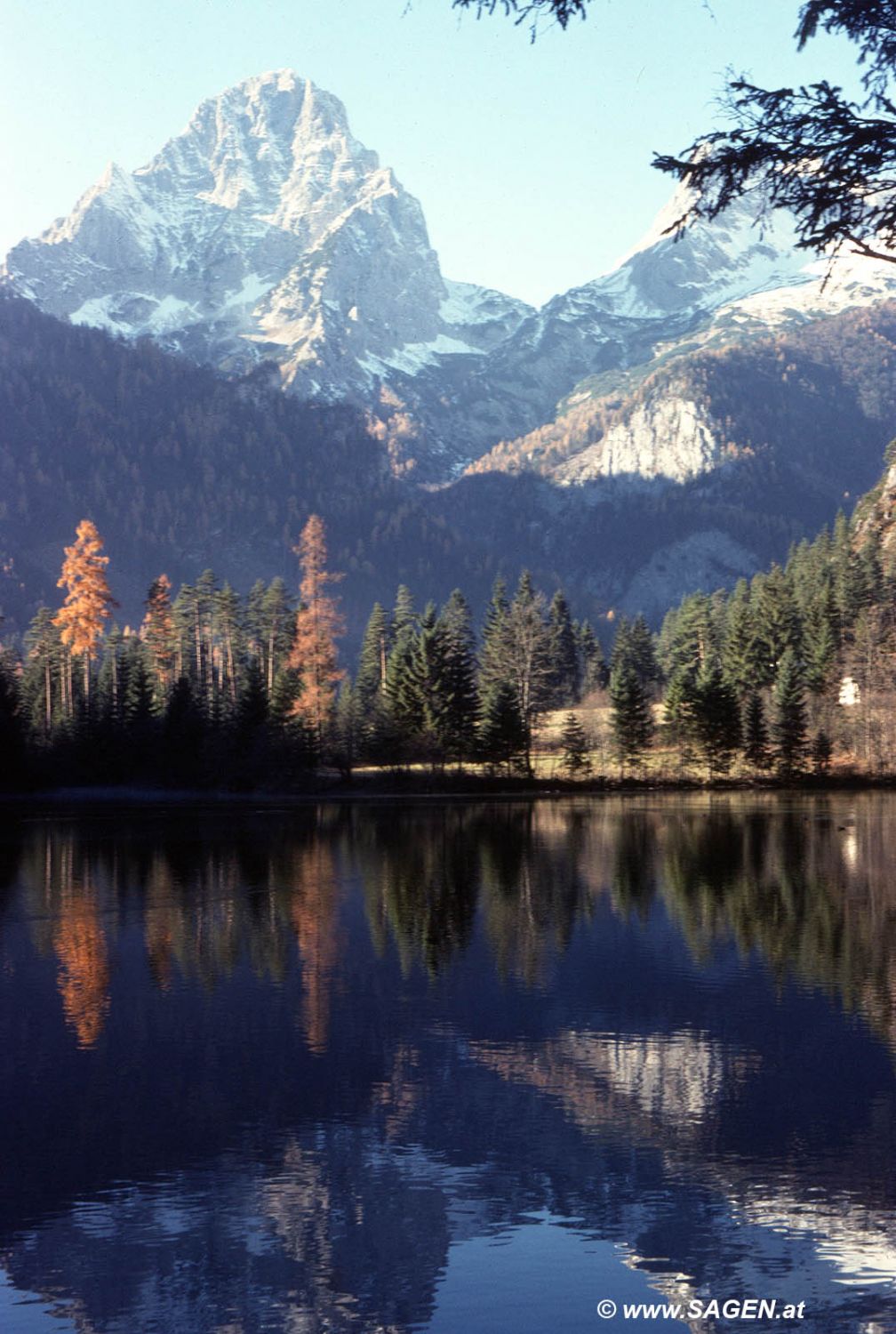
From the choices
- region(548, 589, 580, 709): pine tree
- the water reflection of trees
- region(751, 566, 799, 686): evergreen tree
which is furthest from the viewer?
region(548, 589, 580, 709): pine tree

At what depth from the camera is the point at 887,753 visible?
10712cm

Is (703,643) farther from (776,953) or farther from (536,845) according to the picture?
(776,953)

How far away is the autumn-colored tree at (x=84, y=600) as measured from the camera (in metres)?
132

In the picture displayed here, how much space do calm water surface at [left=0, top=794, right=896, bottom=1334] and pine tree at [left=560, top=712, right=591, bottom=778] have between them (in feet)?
234

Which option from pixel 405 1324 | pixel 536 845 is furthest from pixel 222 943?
pixel 536 845

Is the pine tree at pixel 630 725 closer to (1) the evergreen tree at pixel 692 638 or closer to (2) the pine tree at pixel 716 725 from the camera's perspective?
(2) the pine tree at pixel 716 725

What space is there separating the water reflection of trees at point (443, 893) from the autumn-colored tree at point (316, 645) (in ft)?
110

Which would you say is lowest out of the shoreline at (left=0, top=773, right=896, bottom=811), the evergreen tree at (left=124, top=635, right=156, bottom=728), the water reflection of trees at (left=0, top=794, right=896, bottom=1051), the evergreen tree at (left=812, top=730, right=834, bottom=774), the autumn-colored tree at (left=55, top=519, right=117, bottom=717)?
the water reflection of trees at (left=0, top=794, right=896, bottom=1051)

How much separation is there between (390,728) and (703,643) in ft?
217

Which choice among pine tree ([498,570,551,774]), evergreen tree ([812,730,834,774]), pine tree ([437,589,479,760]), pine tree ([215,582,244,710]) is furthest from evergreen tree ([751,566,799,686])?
pine tree ([215,582,244,710])

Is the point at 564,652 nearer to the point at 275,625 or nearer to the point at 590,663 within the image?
the point at 590,663

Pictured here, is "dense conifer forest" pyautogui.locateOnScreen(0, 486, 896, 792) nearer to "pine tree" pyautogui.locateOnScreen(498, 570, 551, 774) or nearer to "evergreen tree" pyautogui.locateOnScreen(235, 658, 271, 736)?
"evergreen tree" pyautogui.locateOnScreen(235, 658, 271, 736)

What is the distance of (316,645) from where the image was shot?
353ft

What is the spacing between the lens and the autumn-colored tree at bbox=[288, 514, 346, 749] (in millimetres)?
105375
